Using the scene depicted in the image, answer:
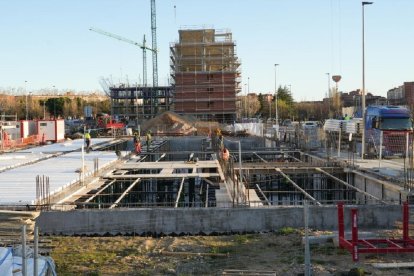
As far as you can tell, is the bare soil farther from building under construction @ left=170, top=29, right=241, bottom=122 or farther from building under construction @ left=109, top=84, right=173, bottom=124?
building under construction @ left=109, top=84, right=173, bottom=124

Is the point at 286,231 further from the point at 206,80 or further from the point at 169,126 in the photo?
the point at 206,80

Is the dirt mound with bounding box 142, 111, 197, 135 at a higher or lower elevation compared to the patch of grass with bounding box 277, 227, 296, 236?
higher

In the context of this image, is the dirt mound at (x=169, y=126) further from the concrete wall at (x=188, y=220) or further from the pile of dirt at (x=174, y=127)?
the concrete wall at (x=188, y=220)

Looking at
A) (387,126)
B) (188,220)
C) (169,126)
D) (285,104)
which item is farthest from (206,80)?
(188,220)

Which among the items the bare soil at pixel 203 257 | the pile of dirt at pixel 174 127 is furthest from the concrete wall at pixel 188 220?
the pile of dirt at pixel 174 127

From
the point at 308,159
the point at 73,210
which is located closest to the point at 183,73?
the point at 308,159

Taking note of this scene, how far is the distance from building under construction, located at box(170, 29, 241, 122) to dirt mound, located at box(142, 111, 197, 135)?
15836mm

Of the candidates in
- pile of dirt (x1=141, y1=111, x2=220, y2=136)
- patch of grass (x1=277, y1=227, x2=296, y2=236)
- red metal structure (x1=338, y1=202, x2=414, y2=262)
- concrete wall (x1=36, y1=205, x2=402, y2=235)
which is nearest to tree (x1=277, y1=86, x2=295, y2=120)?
pile of dirt (x1=141, y1=111, x2=220, y2=136)

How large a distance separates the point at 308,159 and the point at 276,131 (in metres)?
13.5

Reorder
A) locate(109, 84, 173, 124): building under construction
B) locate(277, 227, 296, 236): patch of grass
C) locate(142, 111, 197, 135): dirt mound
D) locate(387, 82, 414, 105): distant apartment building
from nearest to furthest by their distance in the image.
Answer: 1. locate(277, 227, 296, 236): patch of grass
2. locate(142, 111, 197, 135): dirt mound
3. locate(109, 84, 173, 124): building under construction
4. locate(387, 82, 414, 105): distant apartment building

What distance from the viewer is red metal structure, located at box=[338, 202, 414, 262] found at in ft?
33.5

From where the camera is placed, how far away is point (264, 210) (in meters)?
14.8

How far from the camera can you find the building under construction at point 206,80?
85.9 m

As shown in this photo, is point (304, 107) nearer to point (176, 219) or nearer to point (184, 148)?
point (184, 148)
